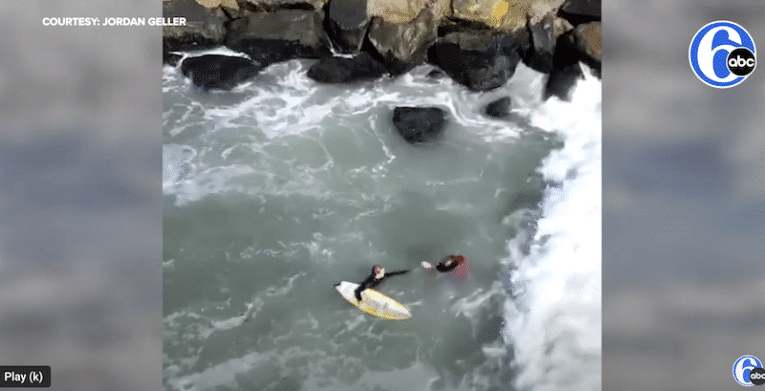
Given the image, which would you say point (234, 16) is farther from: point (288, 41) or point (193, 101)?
point (193, 101)

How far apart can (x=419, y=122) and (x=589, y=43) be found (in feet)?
4.41

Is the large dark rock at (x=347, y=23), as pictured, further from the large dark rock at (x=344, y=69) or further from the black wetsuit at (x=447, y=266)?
the black wetsuit at (x=447, y=266)

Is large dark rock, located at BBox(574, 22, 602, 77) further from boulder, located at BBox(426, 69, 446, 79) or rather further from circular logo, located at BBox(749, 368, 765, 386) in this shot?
circular logo, located at BBox(749, 368, 765, 386)

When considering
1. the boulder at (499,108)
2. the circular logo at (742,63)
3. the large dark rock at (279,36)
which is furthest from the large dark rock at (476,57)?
the circular logo at (742,63)

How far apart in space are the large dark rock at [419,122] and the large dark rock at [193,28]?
1418 millimetres

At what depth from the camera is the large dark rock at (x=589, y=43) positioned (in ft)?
12.8

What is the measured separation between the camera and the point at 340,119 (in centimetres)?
399

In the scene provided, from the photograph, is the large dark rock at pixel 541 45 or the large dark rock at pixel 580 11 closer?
the large dark rock at pixel 580 11

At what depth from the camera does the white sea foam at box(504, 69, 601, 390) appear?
392 centimetres

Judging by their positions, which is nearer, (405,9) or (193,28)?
(193,28)

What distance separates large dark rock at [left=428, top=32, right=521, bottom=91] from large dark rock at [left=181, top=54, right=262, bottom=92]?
1.34 metres

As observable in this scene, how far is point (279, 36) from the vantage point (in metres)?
3.92

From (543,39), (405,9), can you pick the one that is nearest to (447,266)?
(543,39)

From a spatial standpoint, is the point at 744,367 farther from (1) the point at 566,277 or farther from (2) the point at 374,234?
(2) the point at 374,234
